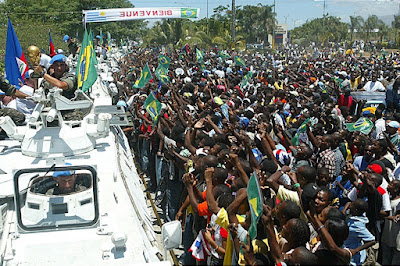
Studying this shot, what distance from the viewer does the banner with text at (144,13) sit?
3866 cm

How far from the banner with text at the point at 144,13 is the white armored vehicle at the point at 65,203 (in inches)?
1254

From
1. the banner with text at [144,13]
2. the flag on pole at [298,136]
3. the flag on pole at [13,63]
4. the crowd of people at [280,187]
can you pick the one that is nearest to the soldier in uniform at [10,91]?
the flag on pole at [13,63]

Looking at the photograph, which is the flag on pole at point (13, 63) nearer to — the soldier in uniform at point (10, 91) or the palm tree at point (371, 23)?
the soldier in uniform at point (10, 91)

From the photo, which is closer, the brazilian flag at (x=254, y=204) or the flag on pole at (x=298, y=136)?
the brazilian flag at (x=254, y=204)

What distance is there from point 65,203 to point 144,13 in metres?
37.8

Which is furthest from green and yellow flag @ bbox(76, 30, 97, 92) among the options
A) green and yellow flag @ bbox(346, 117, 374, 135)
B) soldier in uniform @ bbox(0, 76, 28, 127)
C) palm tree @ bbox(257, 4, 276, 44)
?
palm tree @ bbox(257, 4, 276, 44)

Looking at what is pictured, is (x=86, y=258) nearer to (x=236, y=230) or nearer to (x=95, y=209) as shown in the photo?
(x=95, y=209)

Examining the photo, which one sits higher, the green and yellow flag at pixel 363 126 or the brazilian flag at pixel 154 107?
the brazilian flag at pixel 154 107

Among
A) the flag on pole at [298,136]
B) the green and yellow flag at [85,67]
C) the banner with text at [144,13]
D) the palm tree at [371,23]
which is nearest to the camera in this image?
the green and yellow flag at [85,67]

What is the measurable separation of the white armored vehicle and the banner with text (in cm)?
3186

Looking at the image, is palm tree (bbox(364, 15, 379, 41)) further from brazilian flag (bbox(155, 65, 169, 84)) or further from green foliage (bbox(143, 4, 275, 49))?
brazilian flag (bbox(155, 65, 169, 84))

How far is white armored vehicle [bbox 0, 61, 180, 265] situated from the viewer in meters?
5.33

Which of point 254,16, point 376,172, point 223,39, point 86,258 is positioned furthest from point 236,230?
point 254,16

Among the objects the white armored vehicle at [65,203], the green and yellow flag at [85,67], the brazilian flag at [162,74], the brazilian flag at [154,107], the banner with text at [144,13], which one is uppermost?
the banner with text at [144,13]
